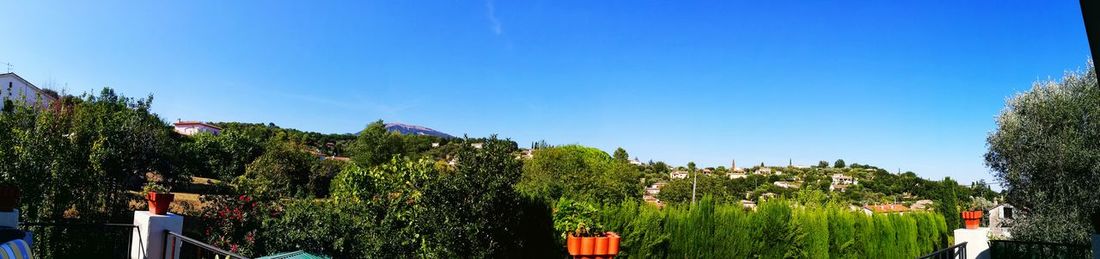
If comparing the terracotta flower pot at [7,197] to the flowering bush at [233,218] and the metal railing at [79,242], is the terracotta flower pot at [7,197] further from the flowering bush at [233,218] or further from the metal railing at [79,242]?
the metal railing at [79,242]

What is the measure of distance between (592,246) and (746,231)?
5574 millimetres

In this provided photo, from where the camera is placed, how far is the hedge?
29.2 feet

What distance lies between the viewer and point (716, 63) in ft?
55.2

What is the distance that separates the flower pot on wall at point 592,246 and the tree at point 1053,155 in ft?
23.5

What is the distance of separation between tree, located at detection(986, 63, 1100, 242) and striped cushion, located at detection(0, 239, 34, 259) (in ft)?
35.9

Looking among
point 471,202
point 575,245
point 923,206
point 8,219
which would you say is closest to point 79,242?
point 8,219

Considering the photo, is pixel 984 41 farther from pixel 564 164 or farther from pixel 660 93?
pixel 564 164

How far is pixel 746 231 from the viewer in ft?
31.6

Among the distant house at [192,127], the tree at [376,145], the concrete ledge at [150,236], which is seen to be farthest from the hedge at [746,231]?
the distant house at [192,127]

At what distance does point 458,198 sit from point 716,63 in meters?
12.5

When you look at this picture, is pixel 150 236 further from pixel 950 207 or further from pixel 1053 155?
pixel 950 207

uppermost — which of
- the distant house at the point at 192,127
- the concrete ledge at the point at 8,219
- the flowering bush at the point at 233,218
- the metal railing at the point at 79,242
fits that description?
the distant house at the point at 192,127

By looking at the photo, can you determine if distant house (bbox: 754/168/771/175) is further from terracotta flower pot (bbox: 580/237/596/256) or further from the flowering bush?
terracotta flower pot (bbox: 580/237/596/256)

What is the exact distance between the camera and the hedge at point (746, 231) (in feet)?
29.2
